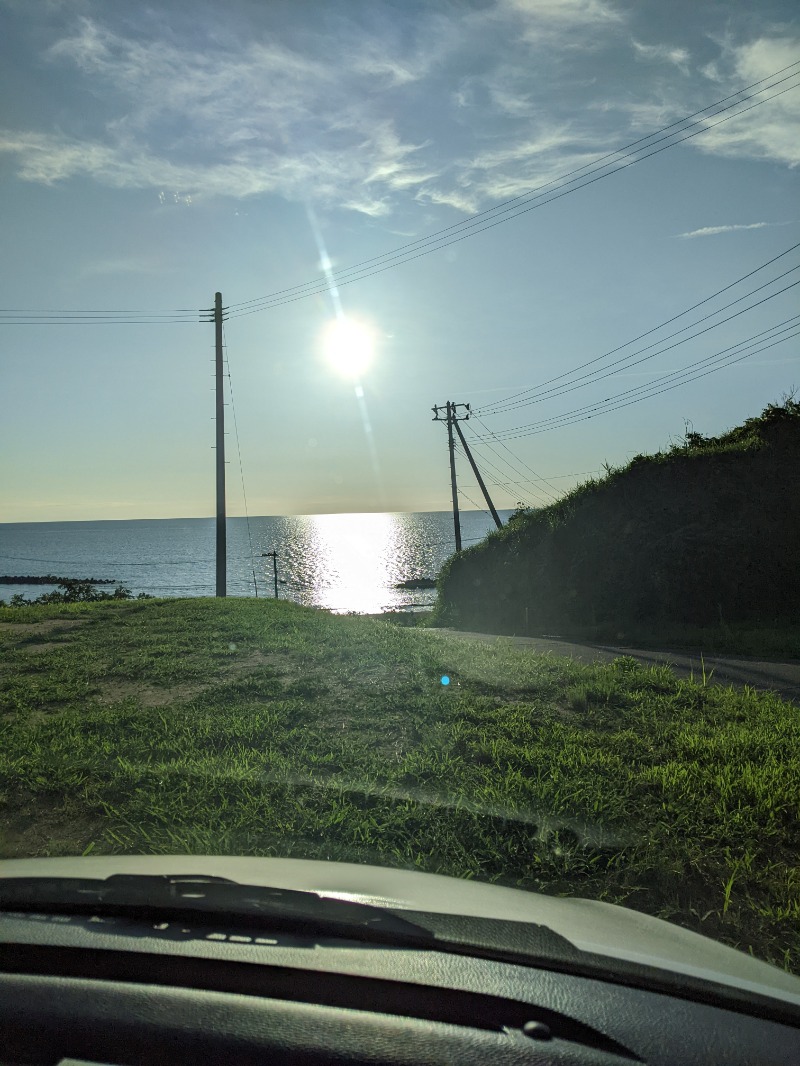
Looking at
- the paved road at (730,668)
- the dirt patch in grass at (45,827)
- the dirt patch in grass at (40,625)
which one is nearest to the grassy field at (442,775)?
the dirt patch in grass at (45,827)

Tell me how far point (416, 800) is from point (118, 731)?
8.66 feet

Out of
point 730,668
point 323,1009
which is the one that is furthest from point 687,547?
point 323,1009

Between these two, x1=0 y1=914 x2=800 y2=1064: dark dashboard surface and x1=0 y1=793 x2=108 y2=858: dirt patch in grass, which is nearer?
x1=0 y1=914 x2=800 y2=1064: dark dashboard surface

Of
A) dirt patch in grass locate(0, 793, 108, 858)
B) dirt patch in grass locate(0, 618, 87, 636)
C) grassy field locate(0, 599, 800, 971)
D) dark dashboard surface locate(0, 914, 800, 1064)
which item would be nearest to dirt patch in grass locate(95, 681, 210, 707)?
grassy field locate(0, 599, 800, 971)

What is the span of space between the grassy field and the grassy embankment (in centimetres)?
1051

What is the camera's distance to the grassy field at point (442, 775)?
3465 mm

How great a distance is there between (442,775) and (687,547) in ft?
56.2

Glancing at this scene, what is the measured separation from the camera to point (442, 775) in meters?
4.53

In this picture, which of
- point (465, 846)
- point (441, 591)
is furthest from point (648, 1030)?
point (441, 591)

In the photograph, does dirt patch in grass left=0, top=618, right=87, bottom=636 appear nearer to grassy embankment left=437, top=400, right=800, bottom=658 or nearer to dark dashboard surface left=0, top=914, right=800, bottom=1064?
dark dashboard surface left=0, top=914, right=800, bottom=1064

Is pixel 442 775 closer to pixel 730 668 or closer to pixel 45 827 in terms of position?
pixel 45 827

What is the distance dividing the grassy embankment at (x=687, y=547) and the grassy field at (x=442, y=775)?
10.5 m

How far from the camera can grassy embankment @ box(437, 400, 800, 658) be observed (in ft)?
61.2

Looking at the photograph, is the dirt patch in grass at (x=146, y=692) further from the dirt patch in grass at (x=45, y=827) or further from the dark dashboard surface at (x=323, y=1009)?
the dark dashboard surface at (x=323, y=1009)
